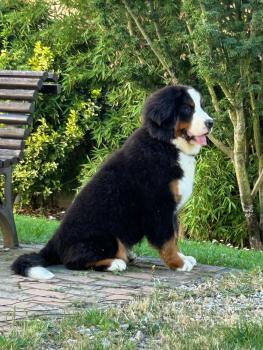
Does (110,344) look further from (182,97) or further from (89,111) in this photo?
(89,111)

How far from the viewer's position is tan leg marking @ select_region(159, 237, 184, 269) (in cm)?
548

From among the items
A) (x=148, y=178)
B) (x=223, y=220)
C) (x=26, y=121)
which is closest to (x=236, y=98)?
(x=223, y=220)

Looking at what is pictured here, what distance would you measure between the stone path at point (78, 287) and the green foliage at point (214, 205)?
4.14 meters

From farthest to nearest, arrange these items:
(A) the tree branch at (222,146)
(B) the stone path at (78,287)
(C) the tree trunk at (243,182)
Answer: (A) the tree branch at (222,146)
(C) the tree trunk at (243,182)
(B) the stone path at (78,287)

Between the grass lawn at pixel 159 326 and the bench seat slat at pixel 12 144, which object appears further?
the bench seat slat at pixel 12 144

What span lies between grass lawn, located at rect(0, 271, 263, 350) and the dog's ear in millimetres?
1198

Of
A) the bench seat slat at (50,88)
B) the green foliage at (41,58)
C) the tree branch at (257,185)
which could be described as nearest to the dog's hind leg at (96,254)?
the bench seat slat at (50,88)

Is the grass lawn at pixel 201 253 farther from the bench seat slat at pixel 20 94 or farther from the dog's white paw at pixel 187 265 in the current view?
the bench seat slat at pixel 20 94

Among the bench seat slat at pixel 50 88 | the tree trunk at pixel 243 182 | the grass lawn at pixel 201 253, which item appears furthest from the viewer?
the tree trunk at pixel 243 182

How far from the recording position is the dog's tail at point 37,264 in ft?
17.3

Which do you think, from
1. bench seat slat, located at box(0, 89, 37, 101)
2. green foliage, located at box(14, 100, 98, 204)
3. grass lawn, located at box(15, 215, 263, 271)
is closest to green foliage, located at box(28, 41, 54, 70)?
green foliage, located at box(14, 100, 98, 204)

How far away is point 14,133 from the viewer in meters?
6.45

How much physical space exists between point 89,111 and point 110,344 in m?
7.83

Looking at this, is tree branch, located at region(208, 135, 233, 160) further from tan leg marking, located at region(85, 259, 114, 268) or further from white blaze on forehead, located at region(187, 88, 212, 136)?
tan leg marking, located at region(85, 259, 114, 268)
